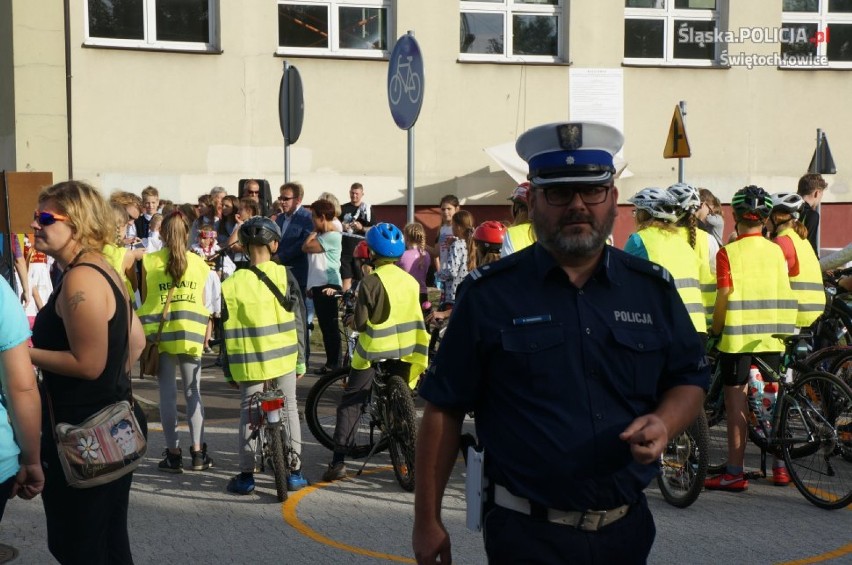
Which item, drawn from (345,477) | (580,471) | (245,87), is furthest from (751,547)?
(245,87)

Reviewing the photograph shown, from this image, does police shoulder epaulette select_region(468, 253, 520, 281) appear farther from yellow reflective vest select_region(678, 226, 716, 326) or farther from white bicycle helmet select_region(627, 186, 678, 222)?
yellow reflective vest select_region(678, 226, 716, 326)

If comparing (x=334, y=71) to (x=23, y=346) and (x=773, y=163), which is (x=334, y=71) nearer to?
(x=773, y=163)

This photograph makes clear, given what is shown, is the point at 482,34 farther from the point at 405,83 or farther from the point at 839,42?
the point at 405,83

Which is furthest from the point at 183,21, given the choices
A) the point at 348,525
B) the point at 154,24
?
the point at 348,525

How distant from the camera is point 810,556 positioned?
6613mm

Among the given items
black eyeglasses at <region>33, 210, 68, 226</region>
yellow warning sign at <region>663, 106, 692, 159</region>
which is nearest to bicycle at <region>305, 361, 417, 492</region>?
black eyeglasses at <region>33, 210, 68, 226</region>

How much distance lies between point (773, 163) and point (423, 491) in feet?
62.1

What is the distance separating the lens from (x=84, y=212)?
4879 mm

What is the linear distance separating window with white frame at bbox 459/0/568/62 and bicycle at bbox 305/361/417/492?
39.1 ft

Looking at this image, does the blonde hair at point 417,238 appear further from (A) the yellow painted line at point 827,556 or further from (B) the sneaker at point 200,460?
(A) the yellow painted line at point 827,556

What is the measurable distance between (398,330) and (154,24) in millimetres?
12082

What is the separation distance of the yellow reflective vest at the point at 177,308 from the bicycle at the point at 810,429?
12.0 feet

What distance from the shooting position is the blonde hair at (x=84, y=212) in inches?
191

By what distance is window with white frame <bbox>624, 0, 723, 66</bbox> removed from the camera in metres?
21.0
